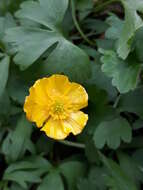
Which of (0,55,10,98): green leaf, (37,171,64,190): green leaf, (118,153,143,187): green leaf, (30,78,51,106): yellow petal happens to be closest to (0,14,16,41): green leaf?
(0,55,10,98): green leaf

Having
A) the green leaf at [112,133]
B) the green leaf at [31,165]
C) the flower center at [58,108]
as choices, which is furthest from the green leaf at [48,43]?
the green leaf at [31,165]

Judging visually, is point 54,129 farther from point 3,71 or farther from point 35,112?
point 3,71

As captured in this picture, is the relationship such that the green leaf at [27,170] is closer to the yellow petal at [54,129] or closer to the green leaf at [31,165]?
the green leaf at [31,165]

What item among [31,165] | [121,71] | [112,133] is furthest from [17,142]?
[121,71]

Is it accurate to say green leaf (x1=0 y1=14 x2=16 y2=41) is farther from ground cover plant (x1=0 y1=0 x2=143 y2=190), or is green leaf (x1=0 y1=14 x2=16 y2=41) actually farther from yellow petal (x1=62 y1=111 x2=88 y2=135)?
yellow petal (x1=62 y1=111 x2=88 y2=135)

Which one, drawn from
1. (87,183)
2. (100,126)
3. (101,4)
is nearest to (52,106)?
(100,126)

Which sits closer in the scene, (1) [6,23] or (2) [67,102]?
(2) [67,102]
